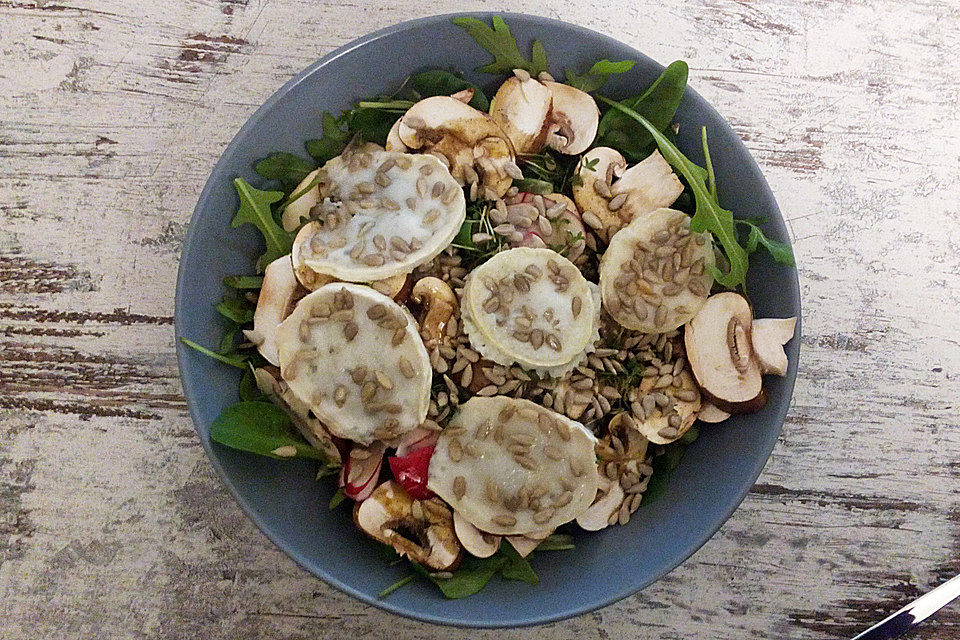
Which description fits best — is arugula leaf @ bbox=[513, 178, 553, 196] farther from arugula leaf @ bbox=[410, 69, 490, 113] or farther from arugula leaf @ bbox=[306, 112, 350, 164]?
arugula leaf @ bbox=[306, 112, 350, 164]

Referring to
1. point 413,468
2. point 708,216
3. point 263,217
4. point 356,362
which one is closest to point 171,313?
point 263,217

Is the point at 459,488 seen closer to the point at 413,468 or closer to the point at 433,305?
the point at 413,468

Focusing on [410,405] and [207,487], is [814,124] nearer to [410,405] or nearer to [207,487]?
[410,405]

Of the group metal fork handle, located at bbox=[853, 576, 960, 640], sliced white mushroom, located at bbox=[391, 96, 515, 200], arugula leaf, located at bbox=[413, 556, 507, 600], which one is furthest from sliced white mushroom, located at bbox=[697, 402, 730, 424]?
metal fork handle, located at bbox=[853, 576, 960, 640]

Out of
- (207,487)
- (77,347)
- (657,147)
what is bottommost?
(207,487)

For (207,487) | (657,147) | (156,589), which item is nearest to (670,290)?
(657,147)

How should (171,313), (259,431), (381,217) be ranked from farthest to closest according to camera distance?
(171,313)
(381,217)
(259,431)
